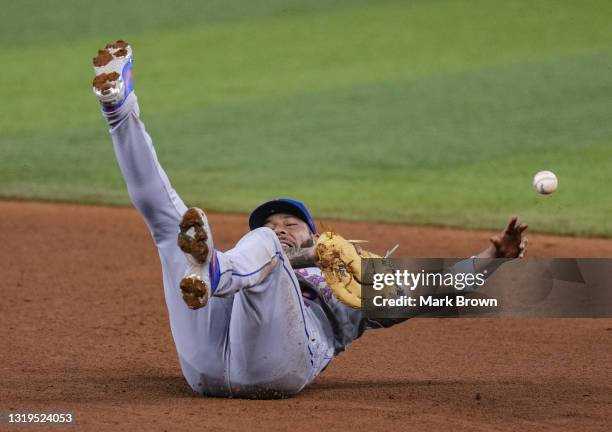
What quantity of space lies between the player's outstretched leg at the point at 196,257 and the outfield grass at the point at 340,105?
571 cm

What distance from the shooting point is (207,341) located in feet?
14.5

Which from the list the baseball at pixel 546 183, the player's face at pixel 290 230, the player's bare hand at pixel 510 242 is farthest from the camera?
the baseball at pixel 546 183

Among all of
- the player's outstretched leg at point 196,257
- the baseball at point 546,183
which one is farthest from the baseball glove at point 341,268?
the baseball at point 546,183

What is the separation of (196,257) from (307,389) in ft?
3.72

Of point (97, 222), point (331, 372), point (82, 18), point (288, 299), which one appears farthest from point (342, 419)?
point (82, 18)

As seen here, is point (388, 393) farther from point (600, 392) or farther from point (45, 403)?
point (45, 403)

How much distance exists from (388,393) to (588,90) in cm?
1010

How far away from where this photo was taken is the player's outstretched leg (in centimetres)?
387

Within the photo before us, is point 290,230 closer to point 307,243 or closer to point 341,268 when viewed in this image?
point 307,243

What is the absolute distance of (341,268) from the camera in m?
4.53

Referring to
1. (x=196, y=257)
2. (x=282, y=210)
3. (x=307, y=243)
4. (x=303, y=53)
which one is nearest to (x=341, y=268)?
(x=307, y=243)

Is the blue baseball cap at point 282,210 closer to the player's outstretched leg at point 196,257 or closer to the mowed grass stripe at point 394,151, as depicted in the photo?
the player's outstretched leg at point 196,257

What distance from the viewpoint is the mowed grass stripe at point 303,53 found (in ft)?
48.7

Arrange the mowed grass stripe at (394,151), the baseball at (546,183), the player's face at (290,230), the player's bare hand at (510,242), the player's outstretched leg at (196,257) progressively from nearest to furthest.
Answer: the player's outstretched leg at (196,257), the player's bare hand at (510,242), the player's face at (290,230), the baseball at (546,183), the mowed grass stripe at (394,151)
